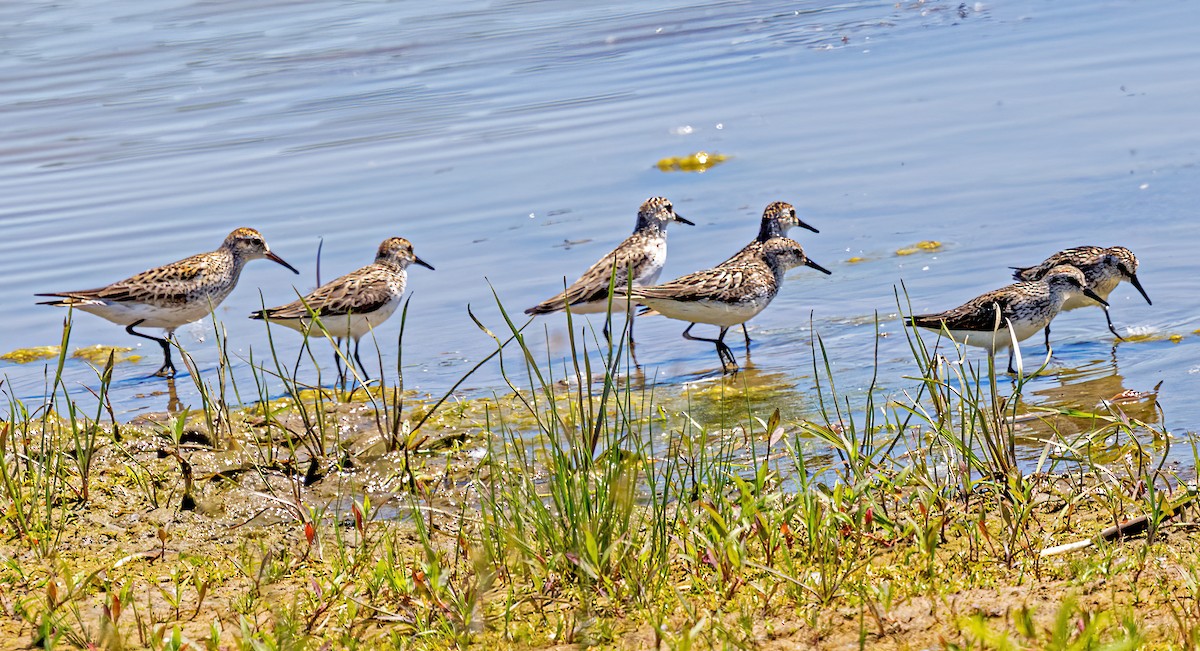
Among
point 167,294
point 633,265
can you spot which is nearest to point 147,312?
point 167,294

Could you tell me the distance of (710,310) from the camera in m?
10.0

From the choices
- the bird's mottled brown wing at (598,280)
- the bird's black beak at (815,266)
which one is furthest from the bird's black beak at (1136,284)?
the bird's mottled brown wing at (598,280)

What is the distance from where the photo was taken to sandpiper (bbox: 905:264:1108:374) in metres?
8.97

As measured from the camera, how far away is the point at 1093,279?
959 cm

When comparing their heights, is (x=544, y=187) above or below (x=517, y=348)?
above

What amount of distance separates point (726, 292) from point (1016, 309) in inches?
79.9

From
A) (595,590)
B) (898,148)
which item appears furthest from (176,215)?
(595,590)

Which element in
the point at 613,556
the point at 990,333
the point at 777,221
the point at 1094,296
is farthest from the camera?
the point at 777,221

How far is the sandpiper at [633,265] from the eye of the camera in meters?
10.6

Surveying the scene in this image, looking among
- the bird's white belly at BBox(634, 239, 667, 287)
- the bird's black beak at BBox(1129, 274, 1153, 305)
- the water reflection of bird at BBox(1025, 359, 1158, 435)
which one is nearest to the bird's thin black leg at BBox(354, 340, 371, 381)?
the bird's white belly at BBox(634, 239, 667, 287)

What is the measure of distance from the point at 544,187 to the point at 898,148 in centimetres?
348

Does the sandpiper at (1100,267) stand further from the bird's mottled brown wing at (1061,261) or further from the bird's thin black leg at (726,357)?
the bird's thin black leg at (726,357)

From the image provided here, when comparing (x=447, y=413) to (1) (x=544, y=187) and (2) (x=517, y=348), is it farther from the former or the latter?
(1) (x=544, y=187)

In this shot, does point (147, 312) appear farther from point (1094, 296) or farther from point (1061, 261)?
point (1094, 296)
